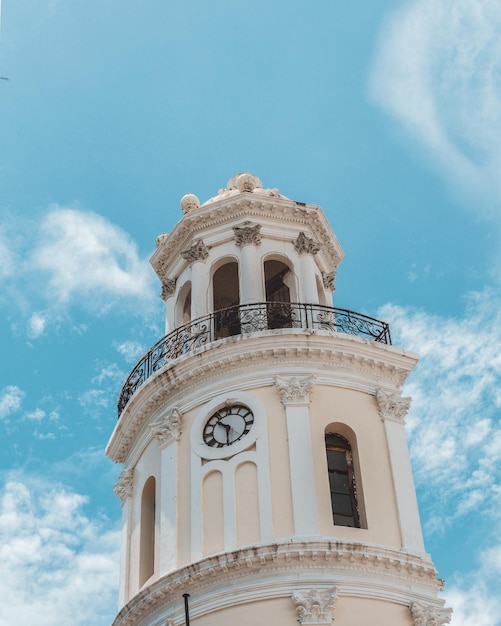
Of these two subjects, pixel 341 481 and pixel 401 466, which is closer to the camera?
pixel 341 481

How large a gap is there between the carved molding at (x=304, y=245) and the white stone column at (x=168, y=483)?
6.97 meters

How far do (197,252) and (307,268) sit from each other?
3291 mm

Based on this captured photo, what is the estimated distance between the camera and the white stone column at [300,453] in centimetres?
2397

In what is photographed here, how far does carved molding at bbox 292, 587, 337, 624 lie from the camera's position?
22.4m

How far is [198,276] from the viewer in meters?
30.8

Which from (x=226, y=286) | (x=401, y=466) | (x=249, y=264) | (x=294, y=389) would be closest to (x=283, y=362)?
(x=294, y=389)

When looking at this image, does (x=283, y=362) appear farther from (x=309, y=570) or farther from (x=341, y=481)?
(x=309, y=570)

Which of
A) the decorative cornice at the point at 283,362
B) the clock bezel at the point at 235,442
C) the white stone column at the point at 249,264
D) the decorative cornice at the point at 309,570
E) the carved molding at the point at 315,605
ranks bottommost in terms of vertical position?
the carved molding at the point at 315,605

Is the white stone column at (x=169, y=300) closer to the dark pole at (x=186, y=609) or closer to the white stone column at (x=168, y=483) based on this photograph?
the white stone column at (x=168, y=483)

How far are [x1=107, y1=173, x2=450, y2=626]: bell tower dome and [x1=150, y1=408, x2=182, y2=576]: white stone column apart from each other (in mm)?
41

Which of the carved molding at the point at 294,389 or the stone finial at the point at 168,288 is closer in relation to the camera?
the carved molding at the point at 294,389

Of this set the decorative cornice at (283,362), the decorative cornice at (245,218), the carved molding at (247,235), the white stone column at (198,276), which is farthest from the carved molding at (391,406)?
the decorative cornice at (245,218)

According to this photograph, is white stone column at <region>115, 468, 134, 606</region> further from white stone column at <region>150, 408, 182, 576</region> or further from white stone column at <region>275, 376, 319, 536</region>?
white stone column at <region>275, 376, 319, 536</region>

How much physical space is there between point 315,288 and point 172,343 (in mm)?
4507
